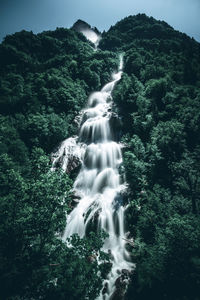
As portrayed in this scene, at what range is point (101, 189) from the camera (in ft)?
63.0

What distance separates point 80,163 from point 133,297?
14.2m

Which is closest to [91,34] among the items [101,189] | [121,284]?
[101,189]

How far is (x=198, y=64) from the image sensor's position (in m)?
30.8

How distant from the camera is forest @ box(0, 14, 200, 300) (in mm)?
9406

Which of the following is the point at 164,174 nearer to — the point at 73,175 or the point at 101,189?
the point at 101,189

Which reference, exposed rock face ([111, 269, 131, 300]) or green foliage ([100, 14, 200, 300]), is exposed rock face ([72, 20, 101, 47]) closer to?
green foliage ([100, 14, 200, 300])

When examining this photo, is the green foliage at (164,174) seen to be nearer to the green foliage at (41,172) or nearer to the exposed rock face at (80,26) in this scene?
the green foliage at (41,172)

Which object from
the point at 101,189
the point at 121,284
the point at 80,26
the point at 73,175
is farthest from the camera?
the point at 80,26

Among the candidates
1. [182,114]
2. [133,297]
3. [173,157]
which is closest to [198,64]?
[182,114]

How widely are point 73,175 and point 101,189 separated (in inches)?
159

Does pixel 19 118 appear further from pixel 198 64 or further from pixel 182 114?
pixel 198 64

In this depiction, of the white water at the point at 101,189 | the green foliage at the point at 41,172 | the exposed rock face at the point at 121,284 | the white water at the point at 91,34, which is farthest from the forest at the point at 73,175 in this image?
the white water at the point at 91,34

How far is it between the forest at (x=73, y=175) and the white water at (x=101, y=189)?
101 cm

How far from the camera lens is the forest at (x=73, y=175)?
9.41 metres
